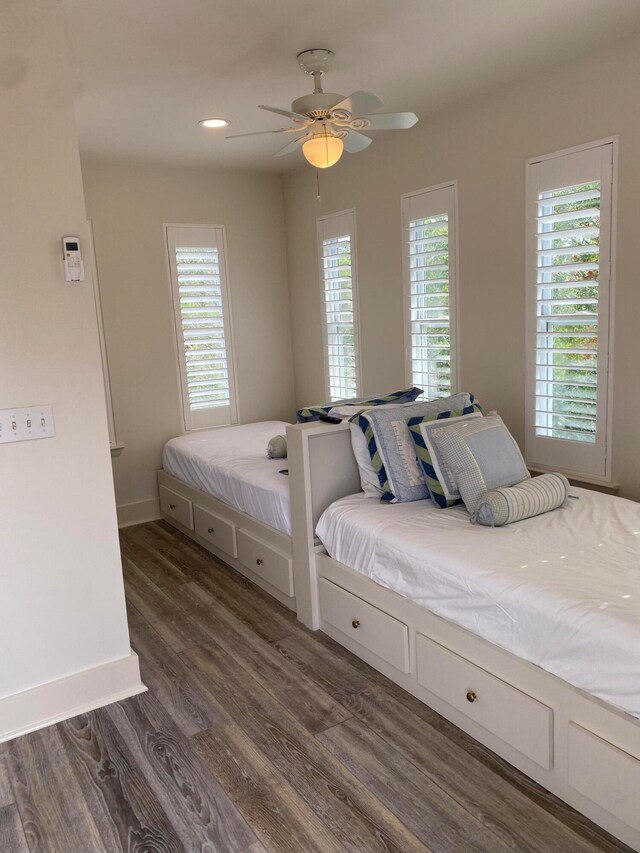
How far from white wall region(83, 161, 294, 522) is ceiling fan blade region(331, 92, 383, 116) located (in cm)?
234

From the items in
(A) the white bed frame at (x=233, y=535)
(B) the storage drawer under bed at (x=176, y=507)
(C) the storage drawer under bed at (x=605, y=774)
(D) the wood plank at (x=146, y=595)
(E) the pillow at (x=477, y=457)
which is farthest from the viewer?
(B) the storage drawer under bed at (x=176, y=507)

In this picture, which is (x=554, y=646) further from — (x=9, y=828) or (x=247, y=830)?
(x=9, y=828)

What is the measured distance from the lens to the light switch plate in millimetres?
2367

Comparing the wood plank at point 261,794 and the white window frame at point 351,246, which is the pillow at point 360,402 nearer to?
the white window frame at point 351,246

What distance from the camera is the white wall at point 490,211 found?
3082 mm

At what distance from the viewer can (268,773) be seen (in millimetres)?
2227

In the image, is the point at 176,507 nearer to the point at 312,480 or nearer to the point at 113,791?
the point at 312,480

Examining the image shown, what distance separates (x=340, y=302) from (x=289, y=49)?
2143 mm

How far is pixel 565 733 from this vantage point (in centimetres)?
194

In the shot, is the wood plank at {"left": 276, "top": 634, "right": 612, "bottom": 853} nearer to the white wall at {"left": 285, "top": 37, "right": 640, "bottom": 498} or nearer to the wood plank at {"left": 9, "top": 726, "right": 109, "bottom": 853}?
the wood plank at {"left": 9, "top": 726, "right": 109, "bottom": 853}

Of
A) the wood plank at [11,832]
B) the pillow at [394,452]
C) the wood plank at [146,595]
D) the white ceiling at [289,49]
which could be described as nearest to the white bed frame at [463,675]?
the pillow at [394,452]

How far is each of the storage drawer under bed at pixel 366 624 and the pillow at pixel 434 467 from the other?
0.55m

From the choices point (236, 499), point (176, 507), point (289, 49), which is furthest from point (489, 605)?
point (176, 507)

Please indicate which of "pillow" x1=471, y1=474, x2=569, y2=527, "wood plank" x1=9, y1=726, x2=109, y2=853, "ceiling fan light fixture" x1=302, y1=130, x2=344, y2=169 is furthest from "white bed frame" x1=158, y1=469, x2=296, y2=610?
"ceiling fan light fixture" x1=302, y1=130, x2=344, y2=169
